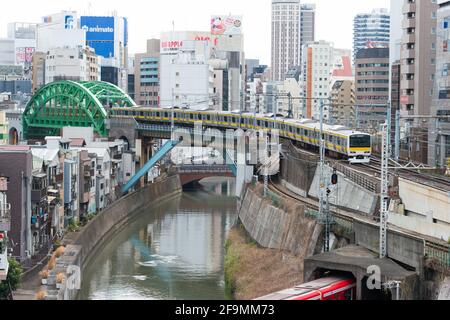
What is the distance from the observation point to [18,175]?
882 inches

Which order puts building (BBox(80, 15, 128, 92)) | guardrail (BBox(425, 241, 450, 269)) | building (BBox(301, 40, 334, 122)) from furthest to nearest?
building (BBox(80, 15, 128, 92))
building (BBox(301, 40, 334, 122))
guardrail (BBox(425, 241, 450, 269))

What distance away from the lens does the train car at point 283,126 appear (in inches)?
1112

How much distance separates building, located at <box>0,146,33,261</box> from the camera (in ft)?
71.7

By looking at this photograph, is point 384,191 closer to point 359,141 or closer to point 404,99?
point 359,141

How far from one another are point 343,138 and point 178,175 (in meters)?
20.2

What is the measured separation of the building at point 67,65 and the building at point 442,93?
126ft

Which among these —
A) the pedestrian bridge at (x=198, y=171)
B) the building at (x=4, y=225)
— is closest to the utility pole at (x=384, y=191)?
the building at (x=4, y=225)

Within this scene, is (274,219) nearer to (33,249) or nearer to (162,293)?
(162,293)

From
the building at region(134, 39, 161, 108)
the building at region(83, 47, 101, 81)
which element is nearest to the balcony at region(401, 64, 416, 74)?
the building at region(83, 47, 101, 81)

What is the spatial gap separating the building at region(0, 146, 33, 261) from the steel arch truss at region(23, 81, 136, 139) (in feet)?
78.1

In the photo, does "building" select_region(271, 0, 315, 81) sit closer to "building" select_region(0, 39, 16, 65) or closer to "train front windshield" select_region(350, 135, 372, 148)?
"building" select_region(0, 39, 16, 65)

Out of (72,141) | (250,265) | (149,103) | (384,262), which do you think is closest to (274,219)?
(250,265)

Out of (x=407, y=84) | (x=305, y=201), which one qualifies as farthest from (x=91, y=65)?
(x=305, y=201)

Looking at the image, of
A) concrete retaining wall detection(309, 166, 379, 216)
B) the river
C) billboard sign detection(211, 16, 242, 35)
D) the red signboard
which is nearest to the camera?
concrete retaining wall detection(309, 166, 379, 216)
